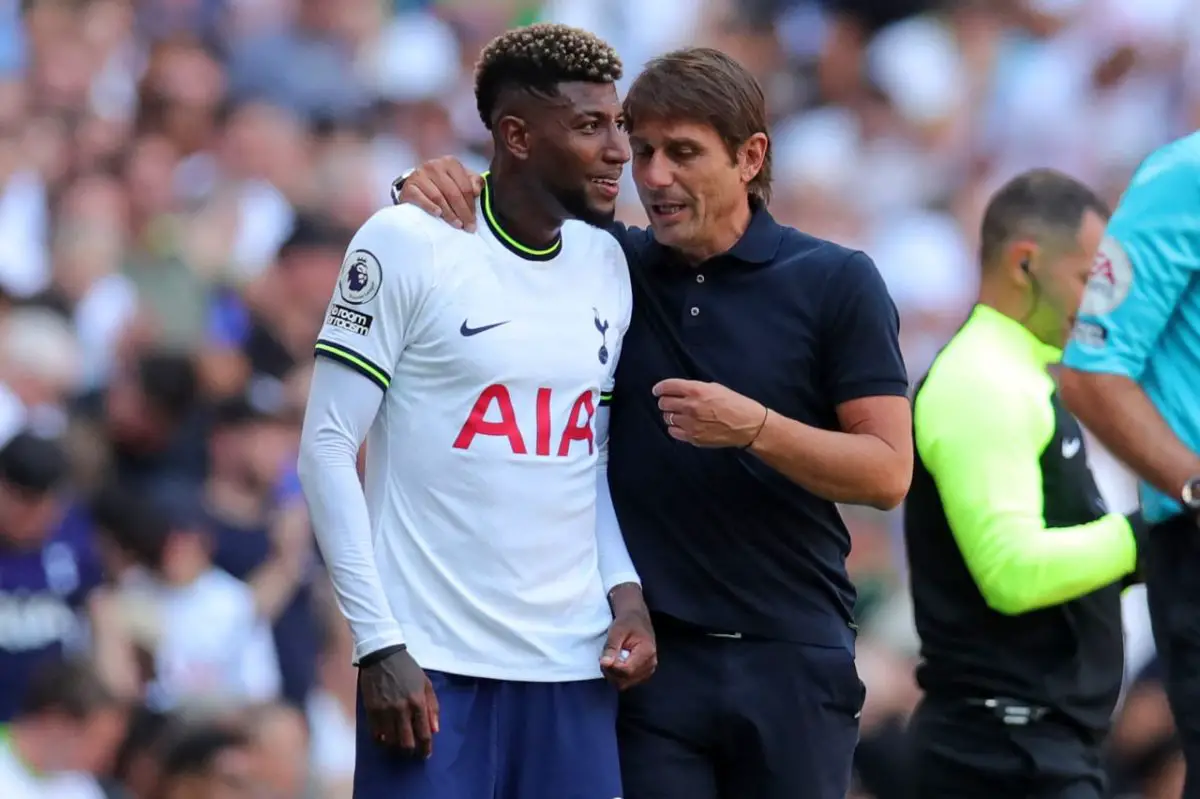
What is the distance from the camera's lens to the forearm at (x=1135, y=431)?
337 cm

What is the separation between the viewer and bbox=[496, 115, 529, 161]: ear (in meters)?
3.75

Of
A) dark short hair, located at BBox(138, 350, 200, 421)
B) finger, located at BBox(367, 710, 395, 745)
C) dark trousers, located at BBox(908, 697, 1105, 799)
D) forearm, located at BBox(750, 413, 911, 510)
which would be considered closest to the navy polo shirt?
forearm, located at BBox(750, 413, 911, 510)

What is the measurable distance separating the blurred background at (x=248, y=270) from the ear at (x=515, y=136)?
7.06ft

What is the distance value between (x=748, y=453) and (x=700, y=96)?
68 centimetres

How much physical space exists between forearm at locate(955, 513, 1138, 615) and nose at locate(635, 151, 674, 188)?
1.16 m

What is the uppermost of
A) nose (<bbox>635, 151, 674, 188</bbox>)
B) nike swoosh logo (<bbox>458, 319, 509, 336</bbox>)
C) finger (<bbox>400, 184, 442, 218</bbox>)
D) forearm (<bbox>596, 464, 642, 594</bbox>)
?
nose (<bbox>635, 151, 674, 188</bbox>)

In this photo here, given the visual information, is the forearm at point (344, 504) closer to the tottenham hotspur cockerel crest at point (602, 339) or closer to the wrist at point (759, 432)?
the tottenham hotspur cockerel crest at point (602, 339)

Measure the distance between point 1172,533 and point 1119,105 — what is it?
7497 millimetres

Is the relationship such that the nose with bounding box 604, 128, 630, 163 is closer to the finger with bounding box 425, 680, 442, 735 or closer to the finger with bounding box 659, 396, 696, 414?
the finger with bounding box 659, 396, 696, 414

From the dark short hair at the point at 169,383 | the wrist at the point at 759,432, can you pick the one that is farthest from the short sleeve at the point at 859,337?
the dark short hair at the point at 169,383

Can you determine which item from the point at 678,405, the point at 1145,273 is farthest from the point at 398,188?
the point at 1145,273

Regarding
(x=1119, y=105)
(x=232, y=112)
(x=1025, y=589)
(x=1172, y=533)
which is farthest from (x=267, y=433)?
(x=1119, y=105)

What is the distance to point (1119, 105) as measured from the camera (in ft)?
34.5

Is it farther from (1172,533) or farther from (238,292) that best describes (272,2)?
(1172,533)
